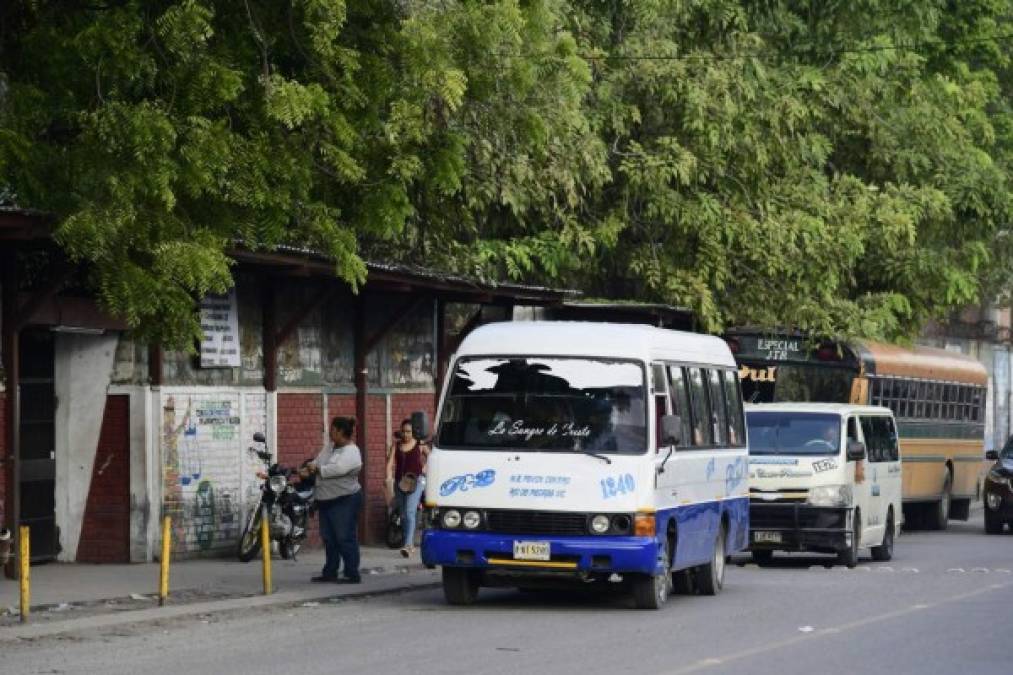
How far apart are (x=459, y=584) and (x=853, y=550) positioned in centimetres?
879

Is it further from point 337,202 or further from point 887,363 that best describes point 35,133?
point 887,363

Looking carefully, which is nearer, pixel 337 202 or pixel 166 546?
pixel 166 546

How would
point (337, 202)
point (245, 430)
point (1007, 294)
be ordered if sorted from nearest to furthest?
point (337, 202), point (245, 430), point (1007, 294)

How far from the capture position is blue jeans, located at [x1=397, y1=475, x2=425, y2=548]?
27.2 m

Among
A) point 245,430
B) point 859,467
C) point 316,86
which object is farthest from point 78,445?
point 859,467

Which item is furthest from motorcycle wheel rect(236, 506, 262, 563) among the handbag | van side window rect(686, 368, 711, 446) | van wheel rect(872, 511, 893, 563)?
van wheel rect(872, 511, 893, 563)

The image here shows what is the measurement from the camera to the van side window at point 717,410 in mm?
22078

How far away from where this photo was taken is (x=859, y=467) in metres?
27.6

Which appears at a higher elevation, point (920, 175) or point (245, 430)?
point (920, 175)

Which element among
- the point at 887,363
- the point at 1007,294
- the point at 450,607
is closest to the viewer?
the point at 450,607

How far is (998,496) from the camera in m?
36.9

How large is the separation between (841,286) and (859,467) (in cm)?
1059

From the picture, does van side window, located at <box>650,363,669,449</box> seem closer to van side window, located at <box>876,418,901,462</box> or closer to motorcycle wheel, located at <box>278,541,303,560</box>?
motorcycle wheel, located at <box>278,541,303,560</box>

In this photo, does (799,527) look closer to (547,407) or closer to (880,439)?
(880,439)
